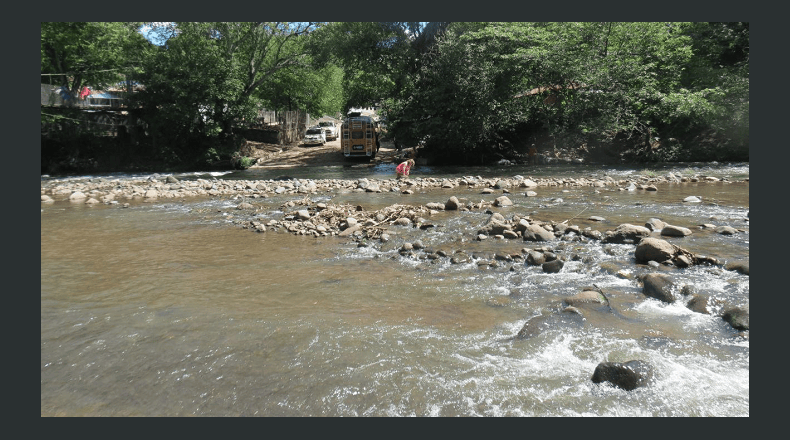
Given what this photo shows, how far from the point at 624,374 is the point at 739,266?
3.88m

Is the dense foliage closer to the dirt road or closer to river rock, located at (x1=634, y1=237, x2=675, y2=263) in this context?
the dirt road

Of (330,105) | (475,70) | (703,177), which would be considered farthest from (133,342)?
(330,105)

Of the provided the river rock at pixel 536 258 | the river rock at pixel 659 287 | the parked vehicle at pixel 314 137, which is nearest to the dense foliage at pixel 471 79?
the parked vehicle at pixel 314 137

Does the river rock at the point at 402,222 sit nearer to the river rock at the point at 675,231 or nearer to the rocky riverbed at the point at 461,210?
the rocky riverbed at the point at 461,210

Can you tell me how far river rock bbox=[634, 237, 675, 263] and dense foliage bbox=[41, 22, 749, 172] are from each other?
18.0m

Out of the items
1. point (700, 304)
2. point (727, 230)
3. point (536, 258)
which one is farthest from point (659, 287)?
point (727, 230)

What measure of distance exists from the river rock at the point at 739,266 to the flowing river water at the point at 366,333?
0.71 ft

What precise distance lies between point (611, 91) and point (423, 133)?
9.74m

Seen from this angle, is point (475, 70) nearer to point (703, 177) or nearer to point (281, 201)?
point (703, 177)

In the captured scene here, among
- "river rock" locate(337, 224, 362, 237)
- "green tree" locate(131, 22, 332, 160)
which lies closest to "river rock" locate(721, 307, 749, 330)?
"river rock" locate(337, 224, 362, 237)

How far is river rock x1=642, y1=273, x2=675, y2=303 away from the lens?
18.5 ft

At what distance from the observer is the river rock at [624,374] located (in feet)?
12.7

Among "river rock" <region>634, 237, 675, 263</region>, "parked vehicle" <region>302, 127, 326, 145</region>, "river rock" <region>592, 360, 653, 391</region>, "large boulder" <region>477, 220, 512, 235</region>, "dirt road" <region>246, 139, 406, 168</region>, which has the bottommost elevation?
"river rock" <region>592, 360, 653, 391</region>

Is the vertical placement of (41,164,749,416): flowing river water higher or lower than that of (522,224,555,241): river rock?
lower
